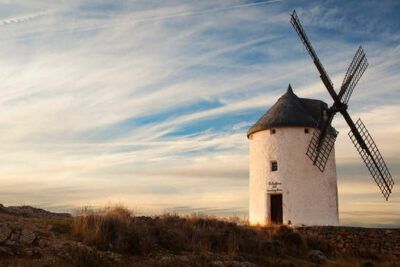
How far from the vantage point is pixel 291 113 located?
23984 millimetres

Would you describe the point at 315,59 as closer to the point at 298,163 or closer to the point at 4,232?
the point at 298,163

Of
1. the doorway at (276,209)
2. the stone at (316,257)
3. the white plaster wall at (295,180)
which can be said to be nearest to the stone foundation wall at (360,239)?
the white plaster wall at (295,180)

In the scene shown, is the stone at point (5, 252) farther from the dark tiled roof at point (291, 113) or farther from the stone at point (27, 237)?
the dark tiled roof at point (291, 113)

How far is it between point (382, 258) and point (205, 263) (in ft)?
36.4

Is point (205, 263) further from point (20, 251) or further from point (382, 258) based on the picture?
point (382, 258)

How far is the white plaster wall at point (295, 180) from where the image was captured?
74.8 feet

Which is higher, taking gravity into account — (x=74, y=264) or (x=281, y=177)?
(x=281, y=177)

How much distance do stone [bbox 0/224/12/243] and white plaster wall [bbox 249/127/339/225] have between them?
47.6 feet

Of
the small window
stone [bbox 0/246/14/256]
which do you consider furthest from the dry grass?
the small window

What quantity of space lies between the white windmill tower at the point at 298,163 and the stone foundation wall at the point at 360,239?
1595 mm

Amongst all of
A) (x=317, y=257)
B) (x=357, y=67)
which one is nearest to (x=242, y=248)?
(x=317, y=257)

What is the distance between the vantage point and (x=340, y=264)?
52.2ft

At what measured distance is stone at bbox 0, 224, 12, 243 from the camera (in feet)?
36.0

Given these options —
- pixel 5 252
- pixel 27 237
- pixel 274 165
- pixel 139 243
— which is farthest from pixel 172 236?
pixel 274 165
